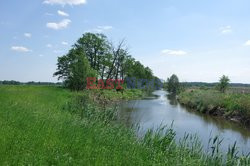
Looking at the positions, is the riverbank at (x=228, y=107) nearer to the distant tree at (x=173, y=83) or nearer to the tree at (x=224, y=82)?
the tree at (x=224, y=82)

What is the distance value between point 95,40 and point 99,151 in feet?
130

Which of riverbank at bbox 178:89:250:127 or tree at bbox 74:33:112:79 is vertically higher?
tree at bbox 74:33:112:79

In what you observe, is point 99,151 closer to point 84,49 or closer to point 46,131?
point 46,131

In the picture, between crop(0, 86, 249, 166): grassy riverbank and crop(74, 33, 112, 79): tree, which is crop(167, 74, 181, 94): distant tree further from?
crop(0, 86, 249, 166): grassy riverbank

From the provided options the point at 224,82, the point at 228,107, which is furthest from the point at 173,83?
the point at 228,107

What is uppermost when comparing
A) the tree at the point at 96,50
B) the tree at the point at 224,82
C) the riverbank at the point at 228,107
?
the tree at the point at 96,50

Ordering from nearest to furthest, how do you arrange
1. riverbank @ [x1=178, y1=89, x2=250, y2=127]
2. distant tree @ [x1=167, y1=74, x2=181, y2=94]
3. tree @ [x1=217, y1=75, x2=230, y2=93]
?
1. riverbank @ [x1=178, y1=89, x2=250, y2=127]
2. tree @ [x1=217, y1=75, x2=230, y2=93]
3. distant tree @ [x1=167, y1=74, x2=181, y2=94]

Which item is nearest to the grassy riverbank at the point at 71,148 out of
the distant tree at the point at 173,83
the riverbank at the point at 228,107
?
the riverbank at the point at 228,107

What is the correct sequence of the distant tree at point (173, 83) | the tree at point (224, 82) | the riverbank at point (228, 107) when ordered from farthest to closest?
the distant tree at point (173, 83) < the tree at point (224, 82) < the riverbank at point (228, 107)

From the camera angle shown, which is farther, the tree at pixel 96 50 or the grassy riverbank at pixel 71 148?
the tree at pixel 96 50

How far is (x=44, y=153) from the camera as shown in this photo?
3.88 meters

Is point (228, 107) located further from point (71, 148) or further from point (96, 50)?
point (96, 50)

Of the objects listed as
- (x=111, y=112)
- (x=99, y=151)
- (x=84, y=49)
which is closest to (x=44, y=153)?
(x=99, y=151)

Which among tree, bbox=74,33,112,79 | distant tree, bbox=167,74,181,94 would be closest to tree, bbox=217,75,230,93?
tree, bbox=74,33,112,79
